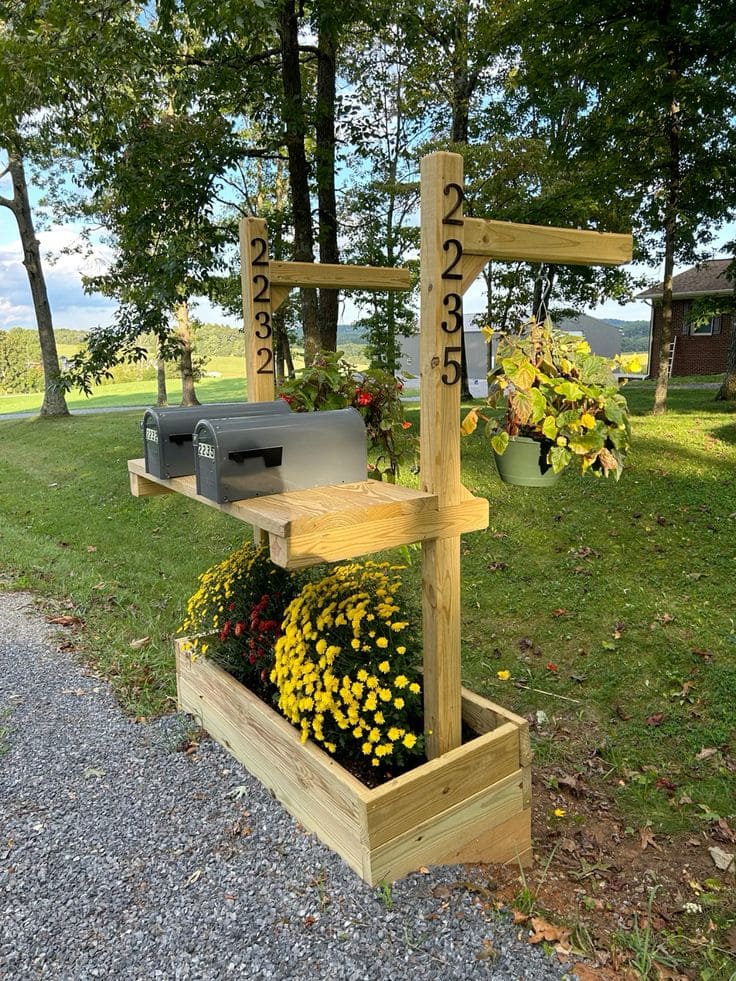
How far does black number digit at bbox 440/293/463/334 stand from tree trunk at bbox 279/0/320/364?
15.6 feet

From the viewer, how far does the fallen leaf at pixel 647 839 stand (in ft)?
8.48

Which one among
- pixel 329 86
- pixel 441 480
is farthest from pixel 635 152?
pixel 441 480

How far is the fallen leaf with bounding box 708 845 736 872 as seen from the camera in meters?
2.47

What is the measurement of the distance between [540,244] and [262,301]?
1375 mm

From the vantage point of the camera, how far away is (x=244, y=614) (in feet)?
9.52

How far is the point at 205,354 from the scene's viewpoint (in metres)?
18.3

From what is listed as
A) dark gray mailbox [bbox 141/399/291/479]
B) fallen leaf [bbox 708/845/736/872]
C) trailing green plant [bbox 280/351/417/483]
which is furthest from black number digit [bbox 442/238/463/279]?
fallen leaf [bbox 708/845/736/872]

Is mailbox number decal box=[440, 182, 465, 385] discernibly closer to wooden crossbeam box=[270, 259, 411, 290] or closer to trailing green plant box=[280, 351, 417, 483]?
trailing green plant box=[280, 351, 417, 483]

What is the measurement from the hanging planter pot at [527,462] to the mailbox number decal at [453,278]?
1.03 feet

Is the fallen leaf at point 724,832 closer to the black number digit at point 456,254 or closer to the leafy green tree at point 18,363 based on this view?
the black number digit at point 456,254

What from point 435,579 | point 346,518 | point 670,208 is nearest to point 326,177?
point 670,208

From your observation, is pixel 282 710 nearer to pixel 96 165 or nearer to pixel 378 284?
pixel 378 284

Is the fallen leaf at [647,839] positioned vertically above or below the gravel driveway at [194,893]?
below

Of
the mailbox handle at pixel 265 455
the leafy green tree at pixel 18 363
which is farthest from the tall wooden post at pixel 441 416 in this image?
the leafy green tree at pixel 18 363
